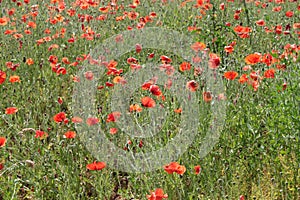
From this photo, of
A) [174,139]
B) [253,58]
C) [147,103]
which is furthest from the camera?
[253,58]

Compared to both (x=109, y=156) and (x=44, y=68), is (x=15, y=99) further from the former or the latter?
(x=109, y=156)

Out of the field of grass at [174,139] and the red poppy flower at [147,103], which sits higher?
the red poppy flower at [147,103]

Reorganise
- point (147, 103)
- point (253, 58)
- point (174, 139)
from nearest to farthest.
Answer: point (147, 103), point (174, 139), point (253, 58)

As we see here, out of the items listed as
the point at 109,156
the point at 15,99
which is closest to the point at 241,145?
the point at 109,156

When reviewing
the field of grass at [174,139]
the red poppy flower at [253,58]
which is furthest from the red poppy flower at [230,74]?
the red poppy flower at [253,58]

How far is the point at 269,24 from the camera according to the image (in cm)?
482

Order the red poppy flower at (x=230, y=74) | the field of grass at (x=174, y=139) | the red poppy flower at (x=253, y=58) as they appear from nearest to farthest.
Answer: the field of grass at (x=174, y=139) → the red poppy flower at (x=230, y=74) → the red poppy flower at (x=253, y=58)

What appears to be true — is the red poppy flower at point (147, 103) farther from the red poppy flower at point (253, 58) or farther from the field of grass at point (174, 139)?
the red poppy flower at point (253, 58)

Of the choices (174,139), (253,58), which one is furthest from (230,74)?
(174,139)

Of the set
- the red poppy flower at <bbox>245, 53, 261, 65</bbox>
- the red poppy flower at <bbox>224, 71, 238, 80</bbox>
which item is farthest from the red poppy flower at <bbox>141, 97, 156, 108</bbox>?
the red poppy flower at <bbox>245, 53, 261, 65</bbox>

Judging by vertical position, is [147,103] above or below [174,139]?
above

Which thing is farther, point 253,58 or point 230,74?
point 253,58

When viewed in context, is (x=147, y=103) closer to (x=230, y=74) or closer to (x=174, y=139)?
(x=174, y=139)

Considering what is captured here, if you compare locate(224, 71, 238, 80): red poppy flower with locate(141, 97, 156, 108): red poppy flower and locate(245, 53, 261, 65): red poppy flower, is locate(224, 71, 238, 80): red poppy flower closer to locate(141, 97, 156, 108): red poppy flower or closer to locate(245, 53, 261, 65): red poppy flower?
locate(245, 53, 261, 65): red poppy flower
